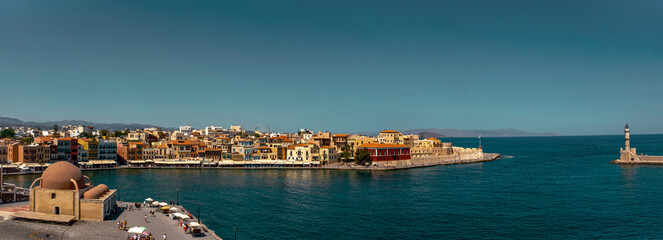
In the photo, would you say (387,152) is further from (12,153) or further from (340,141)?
(12,153)

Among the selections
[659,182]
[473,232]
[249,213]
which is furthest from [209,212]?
[659,182]

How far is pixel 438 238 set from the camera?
132 ft

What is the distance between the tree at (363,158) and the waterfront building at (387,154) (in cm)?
202

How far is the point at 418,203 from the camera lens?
57.4 m

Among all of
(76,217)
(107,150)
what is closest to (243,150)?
(107,150)

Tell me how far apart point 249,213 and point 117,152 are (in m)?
82.8

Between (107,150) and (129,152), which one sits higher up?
(107,150)

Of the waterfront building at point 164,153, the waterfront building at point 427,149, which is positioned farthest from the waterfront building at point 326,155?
the waterfront building at point 164,153

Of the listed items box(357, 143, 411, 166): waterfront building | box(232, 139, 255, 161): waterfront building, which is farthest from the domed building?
box(357, 143, 411, 166): waterfront building

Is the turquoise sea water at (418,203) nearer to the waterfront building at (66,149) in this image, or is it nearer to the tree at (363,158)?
the tree at (363,158)

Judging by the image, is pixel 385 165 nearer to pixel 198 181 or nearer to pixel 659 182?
pixel 198 181

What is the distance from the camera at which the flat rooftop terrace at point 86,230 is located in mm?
33812

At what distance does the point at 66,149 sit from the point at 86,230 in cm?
8307

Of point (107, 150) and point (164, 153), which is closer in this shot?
point (107, 150)
